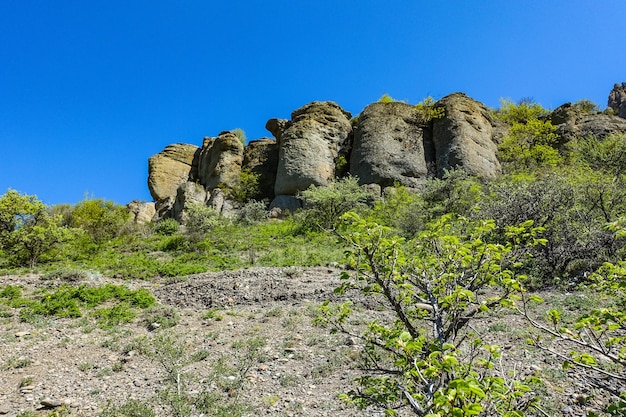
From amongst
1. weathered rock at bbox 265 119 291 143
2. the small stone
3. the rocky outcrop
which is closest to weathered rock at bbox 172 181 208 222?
weathered rock at bbox 265 119 291 143

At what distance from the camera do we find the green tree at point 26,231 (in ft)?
48.6

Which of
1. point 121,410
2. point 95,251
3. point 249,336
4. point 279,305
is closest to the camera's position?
point 121,410

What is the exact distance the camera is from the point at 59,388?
617 centimetres

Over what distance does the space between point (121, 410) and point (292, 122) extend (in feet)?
96.4

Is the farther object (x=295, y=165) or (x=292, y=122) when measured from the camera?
(x=292, y=122)

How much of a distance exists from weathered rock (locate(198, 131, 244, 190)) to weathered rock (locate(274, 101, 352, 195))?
4.77 m

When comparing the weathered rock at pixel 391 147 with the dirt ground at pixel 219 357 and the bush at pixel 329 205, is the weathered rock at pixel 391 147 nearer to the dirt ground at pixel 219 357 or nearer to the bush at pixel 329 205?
the bush at pixel 329 205

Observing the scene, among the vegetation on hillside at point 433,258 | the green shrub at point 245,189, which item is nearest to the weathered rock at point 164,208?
the green shrub at point 245,189

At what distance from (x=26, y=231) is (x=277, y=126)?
22.9 meters

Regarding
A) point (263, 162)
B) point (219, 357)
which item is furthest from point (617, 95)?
point (219, 357)

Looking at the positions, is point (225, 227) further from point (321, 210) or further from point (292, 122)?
point (292, 122)

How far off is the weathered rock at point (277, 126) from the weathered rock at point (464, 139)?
43.0 feet

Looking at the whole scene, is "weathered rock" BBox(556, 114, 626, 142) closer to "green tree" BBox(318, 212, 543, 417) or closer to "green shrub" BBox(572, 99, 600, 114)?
"green shrub" BBox(572, 99, 600, 114)

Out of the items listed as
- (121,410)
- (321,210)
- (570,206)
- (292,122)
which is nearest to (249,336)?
(121,410)
